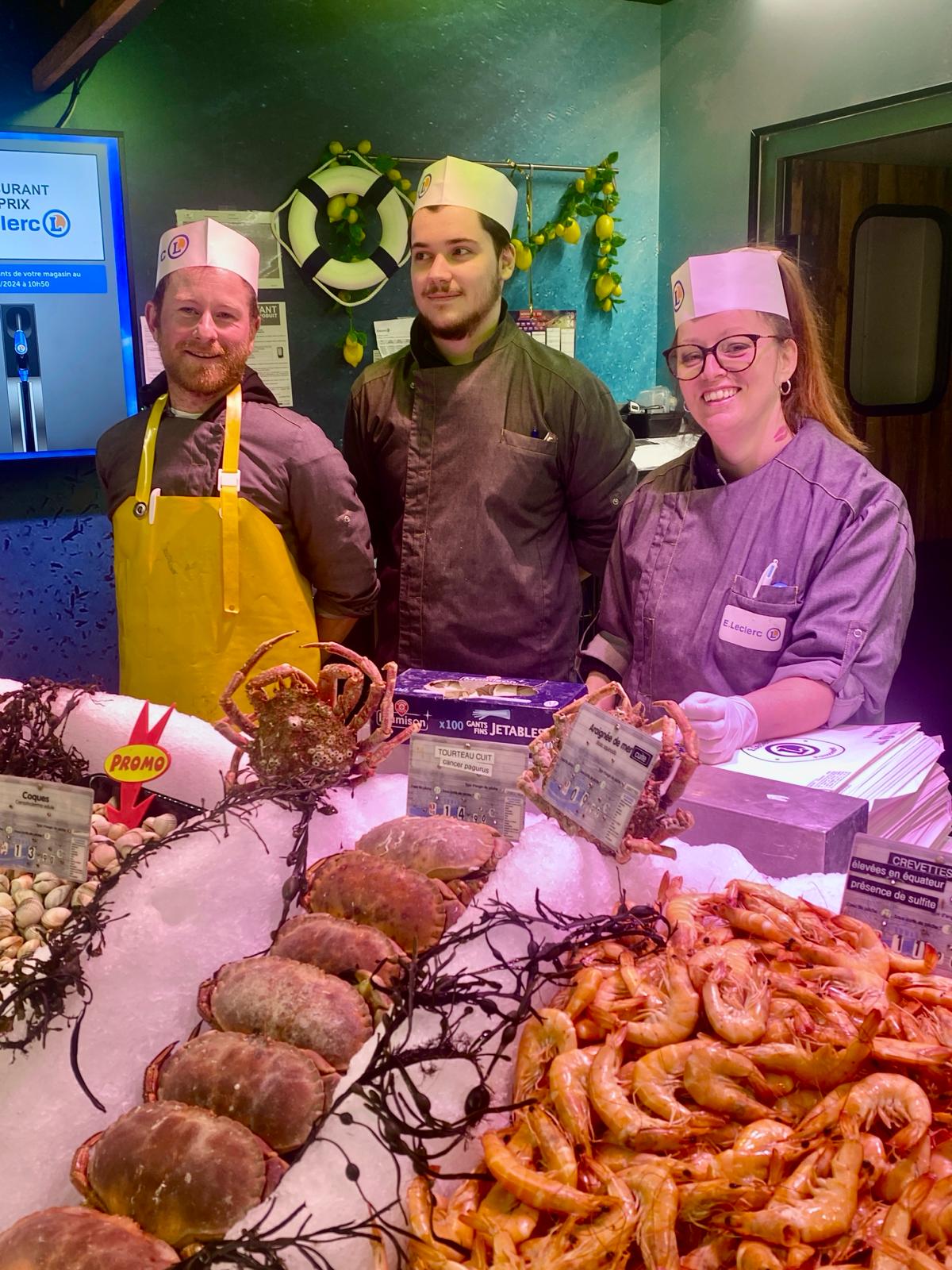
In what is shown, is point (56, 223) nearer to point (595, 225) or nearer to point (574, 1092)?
point (595, 225)

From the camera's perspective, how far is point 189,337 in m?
2.40

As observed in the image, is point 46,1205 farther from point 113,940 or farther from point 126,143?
point 126,143

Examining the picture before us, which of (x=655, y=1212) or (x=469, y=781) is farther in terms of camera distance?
(x=469, y=781)

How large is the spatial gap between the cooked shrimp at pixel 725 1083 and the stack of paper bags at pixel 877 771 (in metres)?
0.61

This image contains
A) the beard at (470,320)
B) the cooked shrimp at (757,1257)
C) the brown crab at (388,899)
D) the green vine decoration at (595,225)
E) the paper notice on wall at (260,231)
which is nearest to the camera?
the cooked shrimp at (757,1257)

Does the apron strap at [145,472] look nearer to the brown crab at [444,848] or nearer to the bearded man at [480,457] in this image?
the bearded man at [480,457]

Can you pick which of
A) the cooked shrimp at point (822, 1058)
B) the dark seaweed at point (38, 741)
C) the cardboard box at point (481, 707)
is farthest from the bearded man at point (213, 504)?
the cooked shrimp at point (822, 1058)

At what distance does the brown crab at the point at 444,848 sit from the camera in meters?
1.27

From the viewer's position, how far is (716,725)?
164 cm

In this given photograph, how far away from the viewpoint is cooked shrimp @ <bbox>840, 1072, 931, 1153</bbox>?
91 centimetres

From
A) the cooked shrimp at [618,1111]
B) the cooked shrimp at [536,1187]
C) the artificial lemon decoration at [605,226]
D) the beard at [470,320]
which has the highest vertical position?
the artificial lemon decoration at [605,226]

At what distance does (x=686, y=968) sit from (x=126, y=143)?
3.39m

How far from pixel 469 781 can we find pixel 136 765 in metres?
0.54

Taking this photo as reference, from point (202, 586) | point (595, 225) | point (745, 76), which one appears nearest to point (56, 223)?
point (202, 586)
